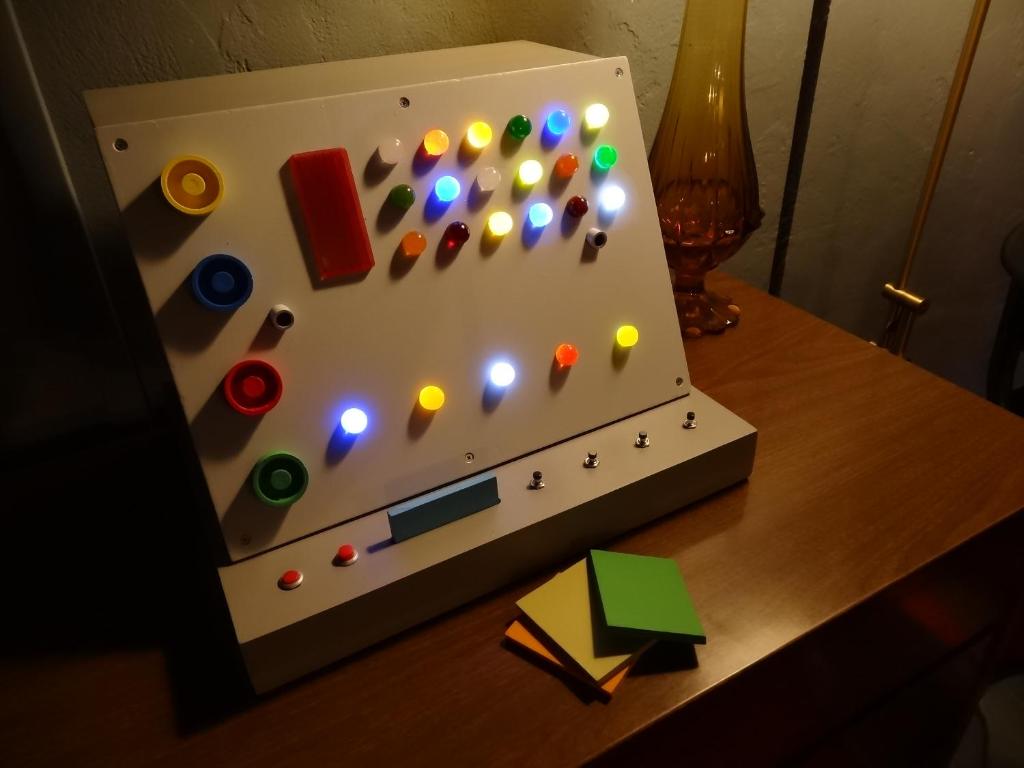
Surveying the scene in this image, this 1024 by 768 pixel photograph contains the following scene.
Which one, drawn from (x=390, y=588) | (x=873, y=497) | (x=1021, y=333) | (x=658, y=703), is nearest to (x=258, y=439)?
(x=390, y=588)

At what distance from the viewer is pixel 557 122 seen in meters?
0.57

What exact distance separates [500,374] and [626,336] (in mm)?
120

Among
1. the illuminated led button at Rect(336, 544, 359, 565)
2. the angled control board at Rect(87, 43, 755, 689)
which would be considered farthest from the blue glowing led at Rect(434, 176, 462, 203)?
the illuminated led button at Rect(336, 544, 359, 565)

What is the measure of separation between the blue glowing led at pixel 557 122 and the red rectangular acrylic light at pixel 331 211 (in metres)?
0.16

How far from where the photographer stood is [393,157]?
51 cm

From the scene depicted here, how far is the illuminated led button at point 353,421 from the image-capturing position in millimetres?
511

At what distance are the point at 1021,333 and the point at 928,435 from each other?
647mm

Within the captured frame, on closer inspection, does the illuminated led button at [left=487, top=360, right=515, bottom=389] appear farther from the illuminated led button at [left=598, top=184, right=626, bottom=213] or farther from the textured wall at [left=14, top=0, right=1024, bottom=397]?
the textured wall at [left=14, top=0, right=1024, bottom=397]

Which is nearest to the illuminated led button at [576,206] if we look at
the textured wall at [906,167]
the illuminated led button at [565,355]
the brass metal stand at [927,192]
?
the illuminated led button at [565,355]

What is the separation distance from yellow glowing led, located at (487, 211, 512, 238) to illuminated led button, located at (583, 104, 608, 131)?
0.11 m

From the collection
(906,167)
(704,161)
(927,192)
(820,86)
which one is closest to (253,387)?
(704,161)

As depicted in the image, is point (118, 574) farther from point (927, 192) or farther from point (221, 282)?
point (927, 192)

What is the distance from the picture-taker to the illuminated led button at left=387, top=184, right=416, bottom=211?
0.51 m

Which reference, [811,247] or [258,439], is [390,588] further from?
[811,247]
